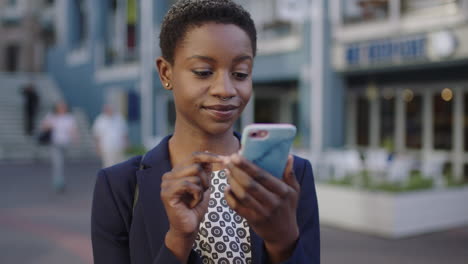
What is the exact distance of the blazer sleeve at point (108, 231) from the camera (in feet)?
4.91

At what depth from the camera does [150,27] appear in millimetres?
18141

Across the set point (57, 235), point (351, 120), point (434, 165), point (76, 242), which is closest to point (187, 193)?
point (76, 242)

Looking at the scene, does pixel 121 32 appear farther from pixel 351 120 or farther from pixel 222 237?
pixel 222 237

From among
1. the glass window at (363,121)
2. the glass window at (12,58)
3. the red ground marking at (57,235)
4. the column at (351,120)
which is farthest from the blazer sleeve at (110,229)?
the glass window at (12,58)

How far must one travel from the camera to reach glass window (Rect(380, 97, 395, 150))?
1323 cm

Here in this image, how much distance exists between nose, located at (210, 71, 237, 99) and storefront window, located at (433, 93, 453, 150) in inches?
455

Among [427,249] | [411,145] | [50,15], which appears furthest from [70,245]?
[50,15]

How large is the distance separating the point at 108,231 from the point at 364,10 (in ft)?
38.1

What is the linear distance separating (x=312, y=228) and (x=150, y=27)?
685 inches

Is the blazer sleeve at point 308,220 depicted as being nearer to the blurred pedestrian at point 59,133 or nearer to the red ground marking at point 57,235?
the red ground marking at point 57,235

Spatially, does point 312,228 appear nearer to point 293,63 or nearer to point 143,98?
point 293,63

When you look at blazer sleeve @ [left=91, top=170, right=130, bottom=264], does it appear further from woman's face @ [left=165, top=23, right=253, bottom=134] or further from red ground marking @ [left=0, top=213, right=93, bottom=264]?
red ground marking @ [left=0, top=213, right=93, bottom=264]

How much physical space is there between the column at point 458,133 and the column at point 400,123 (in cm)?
137

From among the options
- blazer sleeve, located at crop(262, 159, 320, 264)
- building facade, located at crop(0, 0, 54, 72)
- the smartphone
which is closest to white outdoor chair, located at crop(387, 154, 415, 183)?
blazer sleeve, located at crop(262, 159, 320, 264)
